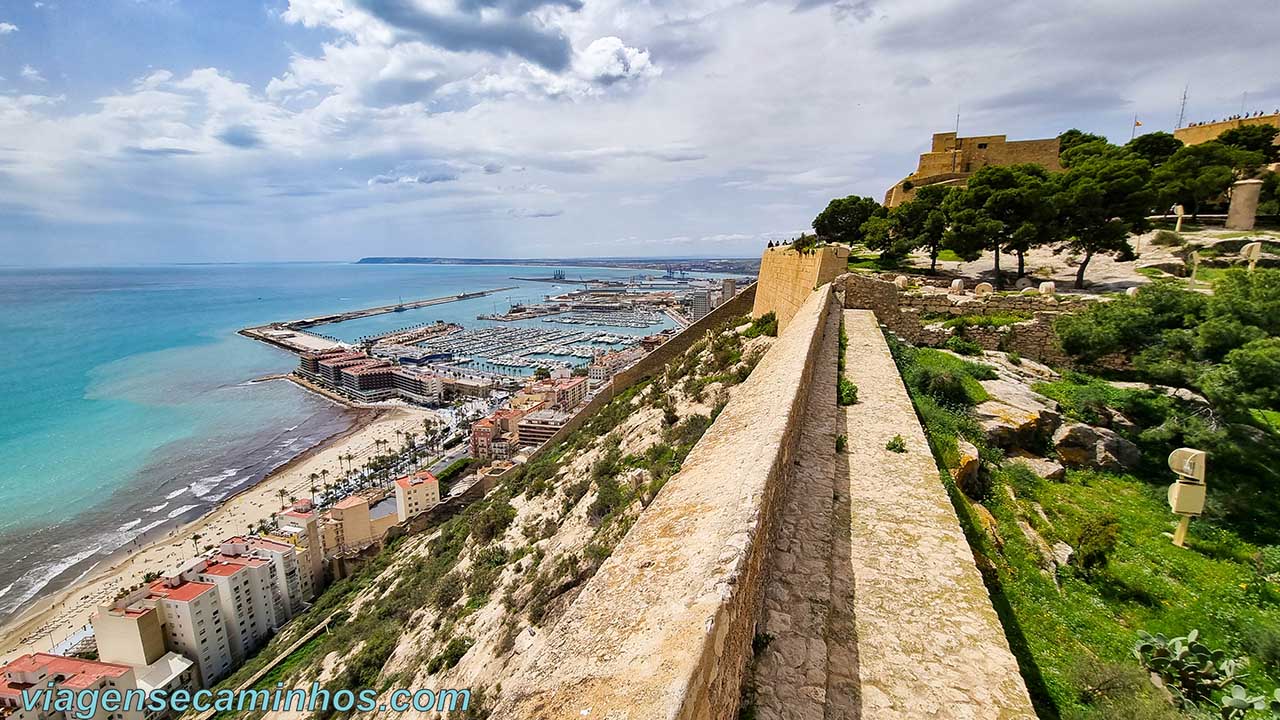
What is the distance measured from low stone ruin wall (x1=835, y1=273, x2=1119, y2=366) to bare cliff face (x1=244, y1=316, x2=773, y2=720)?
281 cm

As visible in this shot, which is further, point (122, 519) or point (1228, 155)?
point (122, 519)

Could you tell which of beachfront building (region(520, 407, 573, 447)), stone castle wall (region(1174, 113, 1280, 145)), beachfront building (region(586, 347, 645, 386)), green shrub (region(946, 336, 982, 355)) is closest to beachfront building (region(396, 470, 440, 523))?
beachfront building (region(520, 407, 573, 447))

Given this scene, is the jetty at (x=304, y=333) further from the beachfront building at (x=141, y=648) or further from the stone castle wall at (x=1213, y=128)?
the stone castle wall at (x=1213, y=128)

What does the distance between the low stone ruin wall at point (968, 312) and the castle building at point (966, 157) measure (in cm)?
1627

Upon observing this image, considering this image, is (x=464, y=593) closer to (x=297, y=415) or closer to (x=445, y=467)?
(x=445, y=467)

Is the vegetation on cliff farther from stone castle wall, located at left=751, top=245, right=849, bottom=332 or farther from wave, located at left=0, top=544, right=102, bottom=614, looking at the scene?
wave, located at left=0, top=544, right=102, bottom=614

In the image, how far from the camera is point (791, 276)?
1540cm

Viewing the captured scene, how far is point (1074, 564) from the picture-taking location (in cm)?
507

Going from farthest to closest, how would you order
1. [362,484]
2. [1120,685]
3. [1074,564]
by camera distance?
[362,484]
[1074,564]
[1120,685]

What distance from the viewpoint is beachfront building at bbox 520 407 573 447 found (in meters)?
31.7

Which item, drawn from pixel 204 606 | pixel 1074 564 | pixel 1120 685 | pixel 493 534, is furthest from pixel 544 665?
pixel 204 606

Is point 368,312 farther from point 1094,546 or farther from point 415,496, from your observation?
point 1094,546

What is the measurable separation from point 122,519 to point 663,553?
1417 inches

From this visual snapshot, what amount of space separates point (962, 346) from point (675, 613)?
37.7 ft
